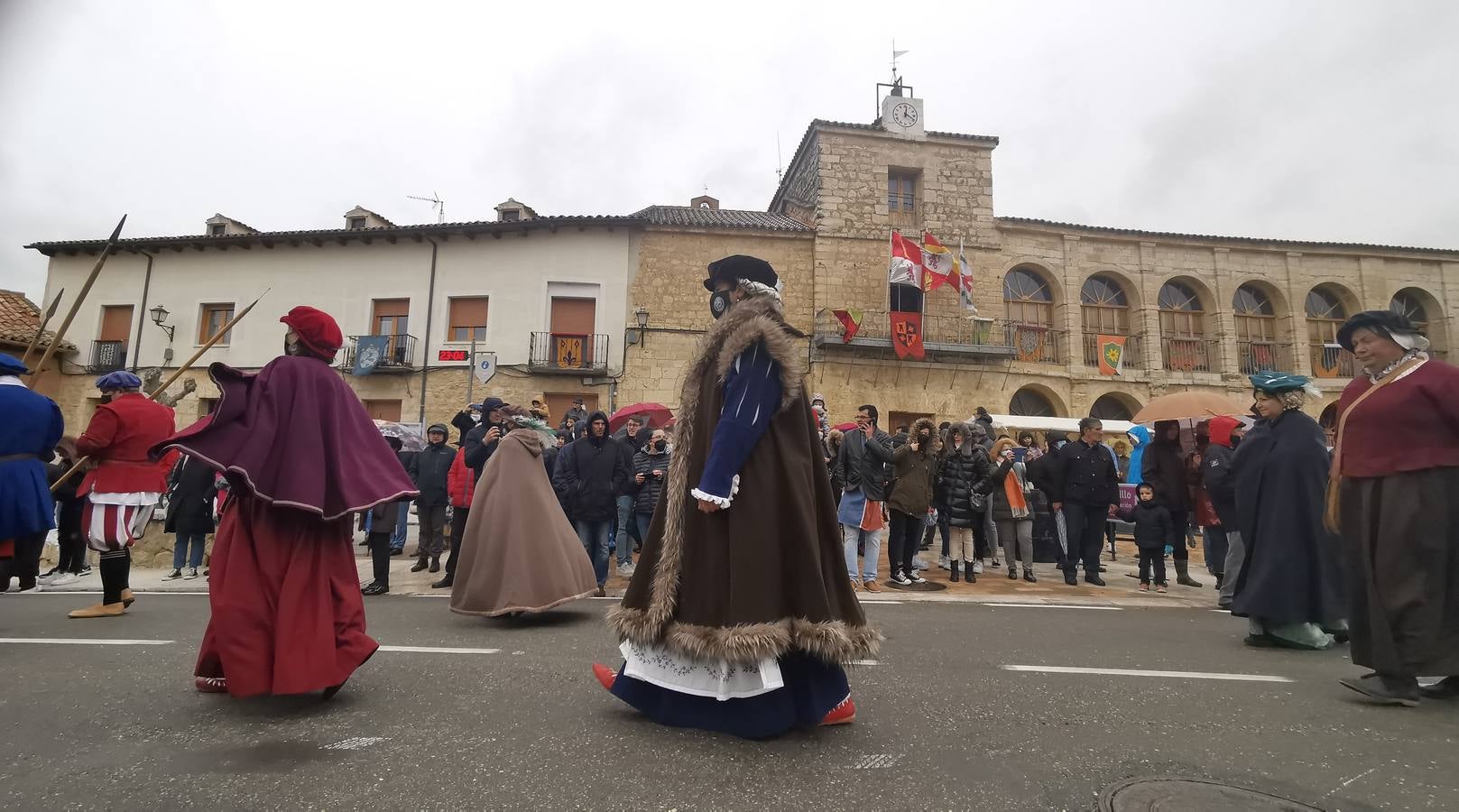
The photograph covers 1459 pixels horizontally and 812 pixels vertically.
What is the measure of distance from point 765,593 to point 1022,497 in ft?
22.6

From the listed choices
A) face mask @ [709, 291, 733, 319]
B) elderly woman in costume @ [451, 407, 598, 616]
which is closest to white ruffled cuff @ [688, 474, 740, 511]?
face mask @ [709, 291, 733, 319]

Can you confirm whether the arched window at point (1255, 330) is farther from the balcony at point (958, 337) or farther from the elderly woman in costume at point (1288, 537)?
the elderly woman in costume at point (1288, 537)

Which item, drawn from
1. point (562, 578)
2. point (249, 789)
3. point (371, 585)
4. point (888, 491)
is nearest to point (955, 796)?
point (249, 789)

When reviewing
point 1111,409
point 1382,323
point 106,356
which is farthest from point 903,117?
point 106,356

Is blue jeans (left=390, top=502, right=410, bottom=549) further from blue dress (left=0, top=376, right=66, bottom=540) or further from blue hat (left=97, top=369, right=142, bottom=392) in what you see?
blue dress (left=0, top=376, right=66, bottom=540)

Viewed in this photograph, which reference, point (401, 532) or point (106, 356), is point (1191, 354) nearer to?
point (401, 532)

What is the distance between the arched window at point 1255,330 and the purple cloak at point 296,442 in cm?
2717

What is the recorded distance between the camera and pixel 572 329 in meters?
21.3

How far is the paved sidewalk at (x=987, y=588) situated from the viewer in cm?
705

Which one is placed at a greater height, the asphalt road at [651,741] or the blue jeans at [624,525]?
the blue jeans at [624,525]

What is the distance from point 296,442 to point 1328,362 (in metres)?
30.7

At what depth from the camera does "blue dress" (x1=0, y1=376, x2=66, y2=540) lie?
463 cm

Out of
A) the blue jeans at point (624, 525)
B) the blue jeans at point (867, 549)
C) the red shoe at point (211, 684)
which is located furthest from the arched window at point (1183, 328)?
the red shoe at point (211, 684)

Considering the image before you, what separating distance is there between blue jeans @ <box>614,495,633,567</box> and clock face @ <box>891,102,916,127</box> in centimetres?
1835
